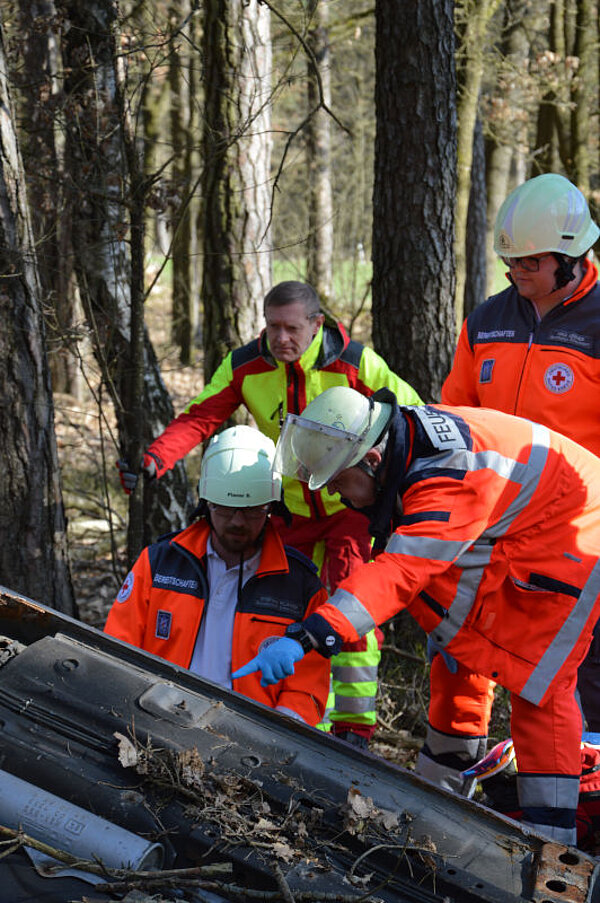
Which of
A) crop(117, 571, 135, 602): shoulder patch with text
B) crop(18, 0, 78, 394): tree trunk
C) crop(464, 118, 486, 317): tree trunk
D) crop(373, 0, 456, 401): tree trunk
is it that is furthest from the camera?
crop(464, 118, 486, 317): tree trunk

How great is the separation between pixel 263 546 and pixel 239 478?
27 centimetres

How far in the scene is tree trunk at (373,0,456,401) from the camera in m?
4.99

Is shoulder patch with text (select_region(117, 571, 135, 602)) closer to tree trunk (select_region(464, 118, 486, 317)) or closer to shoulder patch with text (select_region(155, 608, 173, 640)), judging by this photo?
shoulder patch with text (select_region(155, 608, 173, 640))

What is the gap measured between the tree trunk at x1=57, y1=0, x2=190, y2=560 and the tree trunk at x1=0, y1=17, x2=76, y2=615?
1.42 ft

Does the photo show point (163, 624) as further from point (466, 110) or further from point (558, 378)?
point (466, 110)

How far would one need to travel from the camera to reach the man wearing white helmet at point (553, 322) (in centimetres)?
354

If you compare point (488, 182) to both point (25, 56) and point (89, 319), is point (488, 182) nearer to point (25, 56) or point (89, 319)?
point (25, 56)

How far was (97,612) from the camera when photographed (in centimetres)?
583

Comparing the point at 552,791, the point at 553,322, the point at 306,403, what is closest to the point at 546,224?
the point at 553,322

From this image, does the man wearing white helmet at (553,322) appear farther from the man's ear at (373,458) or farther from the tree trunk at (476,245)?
the tree trunk at (476,245)

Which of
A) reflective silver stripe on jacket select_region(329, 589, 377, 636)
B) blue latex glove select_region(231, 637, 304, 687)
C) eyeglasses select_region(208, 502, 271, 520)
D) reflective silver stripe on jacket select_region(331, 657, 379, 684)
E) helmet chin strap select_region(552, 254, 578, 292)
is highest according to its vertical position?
helmet chin strap select_region(552, 254, 578, 292)

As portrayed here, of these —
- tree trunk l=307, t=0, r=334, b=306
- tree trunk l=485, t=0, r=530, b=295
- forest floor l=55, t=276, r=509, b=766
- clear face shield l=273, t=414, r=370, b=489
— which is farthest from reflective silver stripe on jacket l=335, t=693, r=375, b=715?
tree trunk l=307, t=0, r=334, b=306

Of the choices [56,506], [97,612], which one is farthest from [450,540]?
[97,612]

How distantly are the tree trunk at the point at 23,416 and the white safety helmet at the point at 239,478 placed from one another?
1.21m
